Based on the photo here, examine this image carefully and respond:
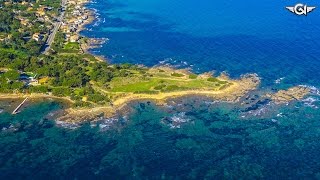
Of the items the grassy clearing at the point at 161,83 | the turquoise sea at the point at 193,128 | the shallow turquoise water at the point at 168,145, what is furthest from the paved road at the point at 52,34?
the shallow turquoise water at the point at 168,145

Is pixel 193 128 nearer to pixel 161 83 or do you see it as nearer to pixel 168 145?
pixel 168 145

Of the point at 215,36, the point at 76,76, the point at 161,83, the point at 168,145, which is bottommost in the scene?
the point at 168,145

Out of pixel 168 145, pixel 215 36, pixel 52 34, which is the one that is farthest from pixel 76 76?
pixel 215 36

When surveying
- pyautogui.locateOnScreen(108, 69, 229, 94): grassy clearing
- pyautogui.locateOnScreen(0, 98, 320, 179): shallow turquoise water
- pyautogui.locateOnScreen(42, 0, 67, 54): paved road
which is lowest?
pyautogui.locateOnScreen(0, 98, 320, 179): shallow turquoise water

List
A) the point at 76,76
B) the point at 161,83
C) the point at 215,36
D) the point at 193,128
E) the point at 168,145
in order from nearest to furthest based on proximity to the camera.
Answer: the point at 168,145
the point at 193,128
the point at 161,83
the point at 76,76
the point at 215,36

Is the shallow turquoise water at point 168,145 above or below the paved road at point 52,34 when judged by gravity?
below

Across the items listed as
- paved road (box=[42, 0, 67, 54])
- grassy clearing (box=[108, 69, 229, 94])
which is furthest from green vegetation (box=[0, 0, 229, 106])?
paved road (box=[42, 0, 67, 54])

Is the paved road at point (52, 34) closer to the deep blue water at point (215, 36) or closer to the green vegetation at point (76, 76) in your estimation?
the green vegetation at point (76, 76)

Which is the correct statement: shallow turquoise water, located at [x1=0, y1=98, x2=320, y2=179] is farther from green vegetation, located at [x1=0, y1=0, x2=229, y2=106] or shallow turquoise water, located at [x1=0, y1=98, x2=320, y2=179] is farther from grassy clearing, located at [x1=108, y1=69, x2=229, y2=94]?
green vegetation, located at [x1=0, y1=0, x2=229, y2=106]
